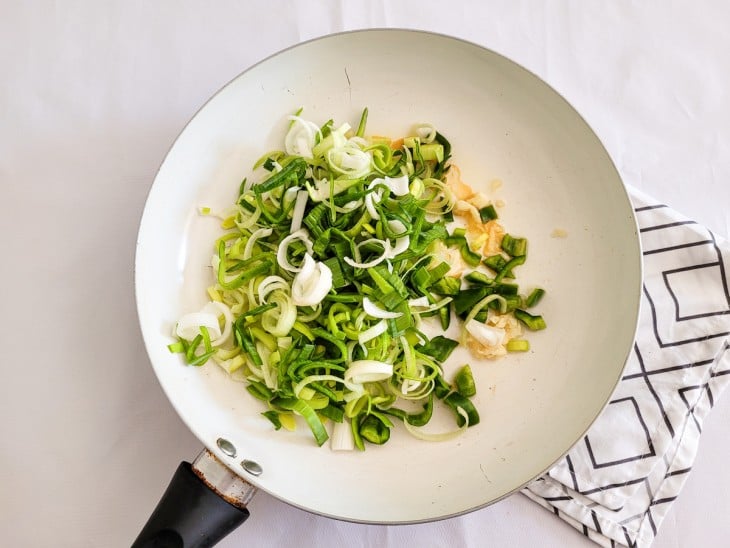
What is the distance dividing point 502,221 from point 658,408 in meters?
0.42

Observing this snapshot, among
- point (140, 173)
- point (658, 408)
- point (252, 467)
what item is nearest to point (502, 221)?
point (658, 408)

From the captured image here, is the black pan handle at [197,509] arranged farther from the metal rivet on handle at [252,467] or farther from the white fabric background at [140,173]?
the white fabric background at [140,173]

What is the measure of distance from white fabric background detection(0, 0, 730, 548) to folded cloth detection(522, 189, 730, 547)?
0.06 meters

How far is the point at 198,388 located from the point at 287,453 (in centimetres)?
18

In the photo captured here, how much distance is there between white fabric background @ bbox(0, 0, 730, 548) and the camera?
43.8 inches

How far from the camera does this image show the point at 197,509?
0.91 m

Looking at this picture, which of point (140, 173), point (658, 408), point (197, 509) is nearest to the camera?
point (197, 509)

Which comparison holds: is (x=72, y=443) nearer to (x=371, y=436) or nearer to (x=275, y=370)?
(x=275, y=370)

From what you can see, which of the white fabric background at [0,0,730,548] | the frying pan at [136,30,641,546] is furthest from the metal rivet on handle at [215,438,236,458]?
the white fabric background at [0,0,730,548]

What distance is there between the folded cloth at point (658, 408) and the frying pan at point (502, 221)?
103 mm

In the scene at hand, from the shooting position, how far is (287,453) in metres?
1.03

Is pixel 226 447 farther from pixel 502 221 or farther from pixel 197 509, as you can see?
pixel 502 221

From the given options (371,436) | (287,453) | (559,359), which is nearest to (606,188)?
(559,359)

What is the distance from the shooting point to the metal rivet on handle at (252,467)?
3.15ft
